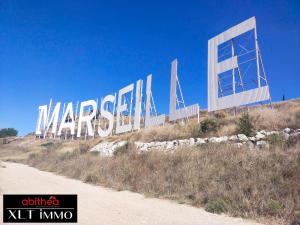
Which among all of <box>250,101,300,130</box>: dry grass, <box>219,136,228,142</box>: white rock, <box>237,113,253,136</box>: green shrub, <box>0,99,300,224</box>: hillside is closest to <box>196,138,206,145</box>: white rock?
<box>0,99,300,224</box>: hillside

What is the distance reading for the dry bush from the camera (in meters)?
8.74

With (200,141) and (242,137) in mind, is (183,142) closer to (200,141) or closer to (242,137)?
(200,141)

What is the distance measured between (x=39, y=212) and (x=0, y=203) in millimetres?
2810

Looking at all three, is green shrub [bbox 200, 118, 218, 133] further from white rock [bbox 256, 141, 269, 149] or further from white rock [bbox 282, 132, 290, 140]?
white rock [bbox 282, 132, 290, 140]

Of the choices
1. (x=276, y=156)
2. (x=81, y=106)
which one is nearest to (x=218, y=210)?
(x=276, y=156)

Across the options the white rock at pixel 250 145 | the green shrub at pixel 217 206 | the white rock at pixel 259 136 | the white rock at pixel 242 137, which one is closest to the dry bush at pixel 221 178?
the green shrub at pixel 217 206

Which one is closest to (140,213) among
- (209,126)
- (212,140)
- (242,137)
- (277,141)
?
(277,141)

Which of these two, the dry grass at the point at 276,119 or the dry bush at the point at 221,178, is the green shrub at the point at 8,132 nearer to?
the dry bush at the point at 221,178

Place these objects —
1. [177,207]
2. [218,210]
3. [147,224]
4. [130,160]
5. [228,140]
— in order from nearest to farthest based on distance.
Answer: [147,224] < [218,210] < [177,207] < [228,140] < [130,160]

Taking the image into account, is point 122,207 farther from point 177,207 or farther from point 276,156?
point 276,156

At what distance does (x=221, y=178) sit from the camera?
11.0 m

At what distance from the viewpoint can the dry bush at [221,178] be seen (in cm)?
874

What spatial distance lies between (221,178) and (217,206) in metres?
2.02

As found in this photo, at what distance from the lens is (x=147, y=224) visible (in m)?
7.29
